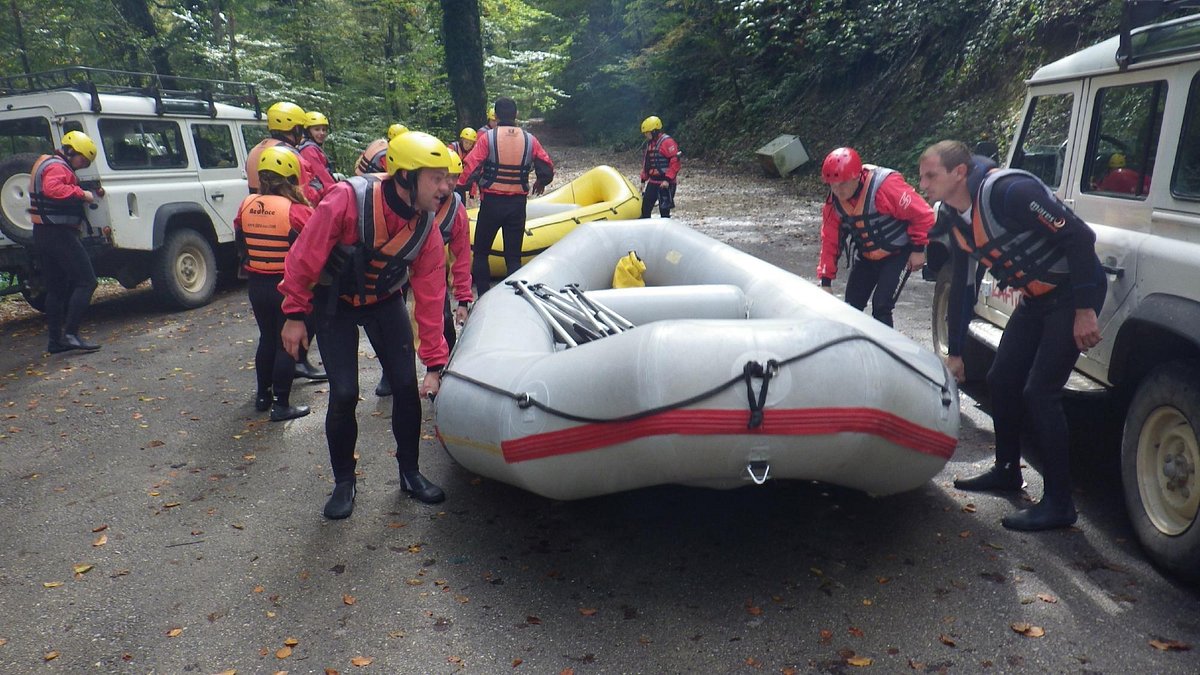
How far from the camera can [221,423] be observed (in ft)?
18.9

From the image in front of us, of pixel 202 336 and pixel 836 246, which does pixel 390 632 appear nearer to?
pixel 836 246

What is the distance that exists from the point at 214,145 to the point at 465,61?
5464 mm

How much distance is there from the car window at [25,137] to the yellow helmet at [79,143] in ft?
3.12

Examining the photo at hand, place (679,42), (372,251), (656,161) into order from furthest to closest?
(679,42)
(656,161)
(372,251)

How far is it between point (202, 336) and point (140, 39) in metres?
9.89

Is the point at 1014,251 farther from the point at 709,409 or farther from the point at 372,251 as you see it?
the point at 372,251

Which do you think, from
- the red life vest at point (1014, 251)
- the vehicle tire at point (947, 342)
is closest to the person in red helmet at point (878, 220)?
the vehicle tire at point (947, 342)

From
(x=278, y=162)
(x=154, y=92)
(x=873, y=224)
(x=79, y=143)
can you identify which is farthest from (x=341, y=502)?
(x=154, y=92)

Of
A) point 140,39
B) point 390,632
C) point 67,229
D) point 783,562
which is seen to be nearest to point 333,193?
point 390,632

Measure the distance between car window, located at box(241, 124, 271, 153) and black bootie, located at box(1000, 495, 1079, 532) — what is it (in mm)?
9701

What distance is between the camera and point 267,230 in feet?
17.6

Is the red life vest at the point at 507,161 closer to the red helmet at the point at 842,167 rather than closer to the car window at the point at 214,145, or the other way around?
the red helmet at the point at 842,167

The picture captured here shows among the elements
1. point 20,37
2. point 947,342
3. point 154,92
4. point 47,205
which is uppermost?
point 20,37

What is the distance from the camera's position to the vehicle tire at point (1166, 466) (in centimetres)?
316
